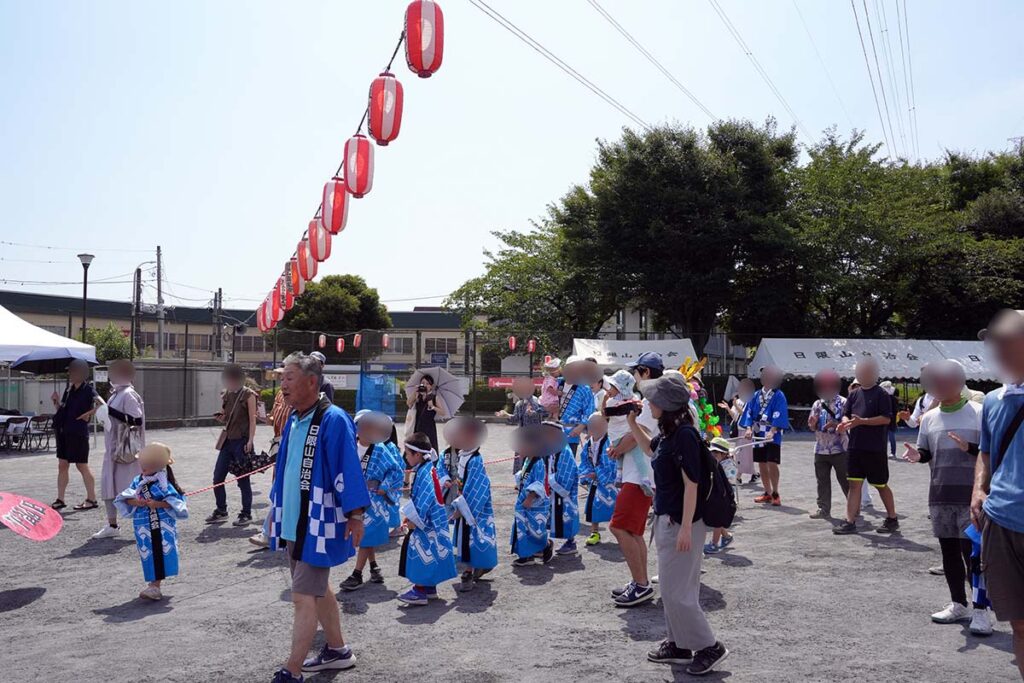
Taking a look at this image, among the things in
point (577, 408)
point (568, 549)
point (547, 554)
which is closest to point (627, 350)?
point (577, 408)

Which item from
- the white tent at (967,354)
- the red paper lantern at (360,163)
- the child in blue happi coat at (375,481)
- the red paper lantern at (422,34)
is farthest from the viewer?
the white tent at (967,354)

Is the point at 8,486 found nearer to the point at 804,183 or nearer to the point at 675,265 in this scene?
the point at 675,265

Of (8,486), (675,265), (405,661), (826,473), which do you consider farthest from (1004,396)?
(675,265)

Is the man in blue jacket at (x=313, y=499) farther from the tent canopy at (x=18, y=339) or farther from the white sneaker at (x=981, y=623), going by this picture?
the tent canopy at (x=18, y=339)

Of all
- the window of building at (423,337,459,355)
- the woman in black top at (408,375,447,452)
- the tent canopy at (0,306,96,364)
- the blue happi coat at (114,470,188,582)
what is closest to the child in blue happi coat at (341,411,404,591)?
the blue happi coat at (114,470,188,582)

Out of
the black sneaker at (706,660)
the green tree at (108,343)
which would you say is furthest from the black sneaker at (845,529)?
the green tree at (108,343)

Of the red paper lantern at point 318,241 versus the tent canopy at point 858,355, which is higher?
the red paper lantern at point 318,241

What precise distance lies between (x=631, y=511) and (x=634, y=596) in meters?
0.60

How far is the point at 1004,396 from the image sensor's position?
3.63m

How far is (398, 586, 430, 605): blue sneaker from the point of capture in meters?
5.88

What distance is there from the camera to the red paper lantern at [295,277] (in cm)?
1648

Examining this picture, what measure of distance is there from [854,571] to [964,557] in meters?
1.34

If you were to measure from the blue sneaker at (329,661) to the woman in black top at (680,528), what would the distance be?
1711mm

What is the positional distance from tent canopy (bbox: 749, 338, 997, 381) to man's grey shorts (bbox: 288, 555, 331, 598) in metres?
21.6
